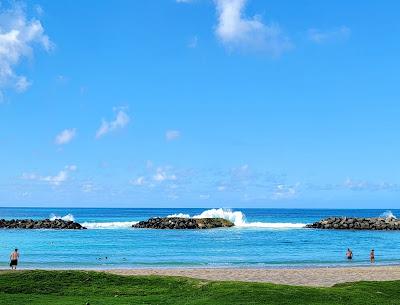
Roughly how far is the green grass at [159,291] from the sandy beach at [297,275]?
8404mm

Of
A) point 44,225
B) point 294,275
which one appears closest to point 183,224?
point 44,225

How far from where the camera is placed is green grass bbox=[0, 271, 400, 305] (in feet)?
63.4

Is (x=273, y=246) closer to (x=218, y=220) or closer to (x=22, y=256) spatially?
(x=22, y=256)

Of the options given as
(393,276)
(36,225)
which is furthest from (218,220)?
(393,276)

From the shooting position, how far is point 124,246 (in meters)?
63.2

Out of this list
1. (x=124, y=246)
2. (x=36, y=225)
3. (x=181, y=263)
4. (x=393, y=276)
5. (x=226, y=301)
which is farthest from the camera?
(x=36, y=225)

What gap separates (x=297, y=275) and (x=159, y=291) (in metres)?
15.3

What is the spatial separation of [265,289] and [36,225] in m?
89.3

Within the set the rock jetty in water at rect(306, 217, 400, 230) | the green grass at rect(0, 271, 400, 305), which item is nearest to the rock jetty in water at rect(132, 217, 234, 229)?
the rock jetty in water at rect(306, 217, 400, 230)

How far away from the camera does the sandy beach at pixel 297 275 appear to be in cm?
3203

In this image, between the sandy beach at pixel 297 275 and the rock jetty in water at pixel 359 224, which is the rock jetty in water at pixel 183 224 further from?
the sandy beach at pixel 297 275

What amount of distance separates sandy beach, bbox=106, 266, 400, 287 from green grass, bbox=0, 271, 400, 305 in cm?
840

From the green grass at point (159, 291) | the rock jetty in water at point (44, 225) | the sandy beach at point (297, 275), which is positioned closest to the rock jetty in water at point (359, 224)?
the rock jetty in water at point (44, 225)

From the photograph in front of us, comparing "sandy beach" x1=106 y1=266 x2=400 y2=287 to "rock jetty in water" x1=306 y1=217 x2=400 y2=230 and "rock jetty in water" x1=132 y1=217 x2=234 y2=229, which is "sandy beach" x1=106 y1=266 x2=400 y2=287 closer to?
"rock jetty in water" x1=132 y1=217 x2=234 y2=229
